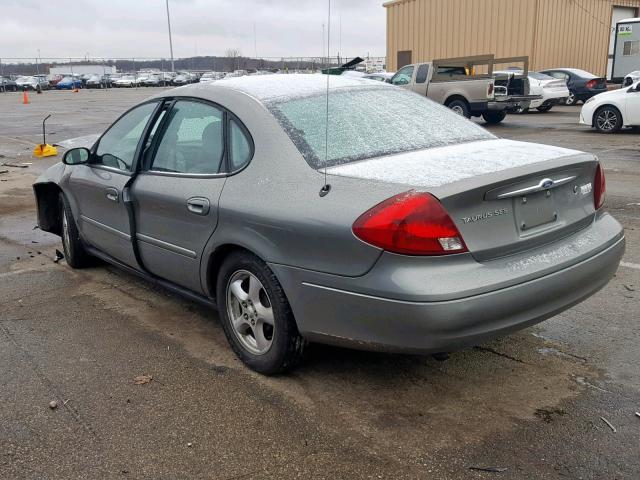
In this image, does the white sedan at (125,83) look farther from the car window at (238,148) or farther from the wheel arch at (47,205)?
the car window at (238,148)

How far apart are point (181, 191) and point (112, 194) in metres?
0.91

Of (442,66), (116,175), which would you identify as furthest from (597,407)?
(442,66)

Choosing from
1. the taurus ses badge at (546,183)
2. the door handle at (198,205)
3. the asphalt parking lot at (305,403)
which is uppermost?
the taurus ses badge at (546,183)

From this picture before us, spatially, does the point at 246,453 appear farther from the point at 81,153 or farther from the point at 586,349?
the point at 81,153

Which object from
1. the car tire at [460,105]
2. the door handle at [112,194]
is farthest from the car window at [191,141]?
the car tire at [460,105]

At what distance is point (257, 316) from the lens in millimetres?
3514

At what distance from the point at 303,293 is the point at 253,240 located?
0.41 metres

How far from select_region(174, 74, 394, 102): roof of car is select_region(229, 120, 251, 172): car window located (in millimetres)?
218

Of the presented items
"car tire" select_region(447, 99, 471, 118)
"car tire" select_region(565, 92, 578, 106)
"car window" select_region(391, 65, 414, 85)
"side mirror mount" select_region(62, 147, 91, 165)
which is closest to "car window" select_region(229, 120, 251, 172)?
"side mirror mount" select_region(62, 147, 91, 165)

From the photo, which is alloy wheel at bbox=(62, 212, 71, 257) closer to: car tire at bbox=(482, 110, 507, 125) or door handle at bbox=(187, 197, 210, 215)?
door handle at bbox=(187, 197, 210, 215)

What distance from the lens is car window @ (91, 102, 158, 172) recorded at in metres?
4.52

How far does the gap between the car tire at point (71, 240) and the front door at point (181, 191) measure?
1.38m

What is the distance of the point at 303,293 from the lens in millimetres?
3141

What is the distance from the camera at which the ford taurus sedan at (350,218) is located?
286 centimetres
